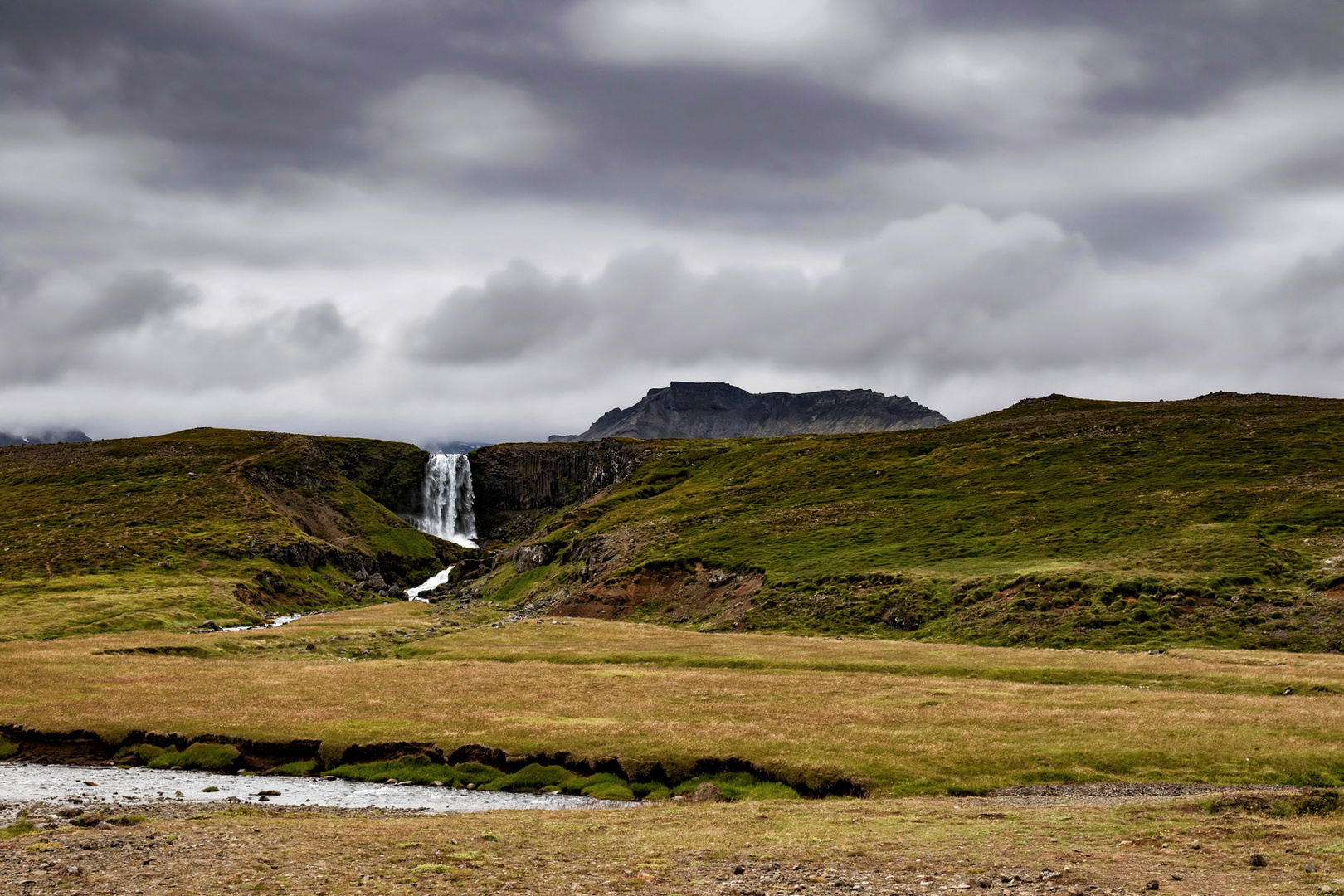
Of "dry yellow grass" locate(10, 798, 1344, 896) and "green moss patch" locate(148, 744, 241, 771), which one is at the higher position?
"dry yellow grass" locate(10, 798, 1344, 896)

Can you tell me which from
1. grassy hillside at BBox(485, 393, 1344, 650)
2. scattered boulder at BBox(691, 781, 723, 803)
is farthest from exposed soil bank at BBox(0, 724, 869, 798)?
grassy hillside at BBox(485, 393, 1344, 650)

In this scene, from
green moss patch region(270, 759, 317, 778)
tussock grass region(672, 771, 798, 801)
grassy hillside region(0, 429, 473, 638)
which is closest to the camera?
tussock grass region(672, 771, 798, 801)

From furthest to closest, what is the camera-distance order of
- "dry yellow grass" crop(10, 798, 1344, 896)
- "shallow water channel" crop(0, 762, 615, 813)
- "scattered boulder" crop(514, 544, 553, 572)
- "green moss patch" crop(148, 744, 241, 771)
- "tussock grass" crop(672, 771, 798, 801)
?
"scattered boulder" crop(514, 544, 553, 572)
"green moss patch" crop(148, 744, 241, 771)
"shallow water channel" crop(0, 762, 615, 813)
"tussock grass" crop(672, 771, 798, 801)
"dry yellow grass" crop(10, 798, 1344, 896)

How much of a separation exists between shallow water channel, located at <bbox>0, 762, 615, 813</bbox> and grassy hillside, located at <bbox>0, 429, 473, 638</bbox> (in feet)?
192

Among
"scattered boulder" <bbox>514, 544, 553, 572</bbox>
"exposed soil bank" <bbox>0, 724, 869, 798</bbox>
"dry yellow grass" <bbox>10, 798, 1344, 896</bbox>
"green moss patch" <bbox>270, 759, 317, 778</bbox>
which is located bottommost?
"green moss patch" <bbox>270, 759, 317, 778</bbox>

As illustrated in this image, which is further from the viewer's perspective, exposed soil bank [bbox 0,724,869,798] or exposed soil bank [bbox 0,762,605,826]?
exposed soil bank [bbox 0,724,869,798]

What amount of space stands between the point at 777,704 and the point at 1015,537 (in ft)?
214

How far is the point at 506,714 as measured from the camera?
150 ft

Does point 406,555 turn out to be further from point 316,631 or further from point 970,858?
point 970,858

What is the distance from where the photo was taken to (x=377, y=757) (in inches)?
1572

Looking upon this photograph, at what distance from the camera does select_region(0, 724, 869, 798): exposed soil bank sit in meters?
34.6

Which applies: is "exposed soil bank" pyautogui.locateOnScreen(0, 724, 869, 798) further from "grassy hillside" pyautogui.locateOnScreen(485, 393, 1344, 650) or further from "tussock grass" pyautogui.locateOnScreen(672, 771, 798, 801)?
"grassy hillside" pyautogui.locateOnScreen(485, 393, 1344, 650)

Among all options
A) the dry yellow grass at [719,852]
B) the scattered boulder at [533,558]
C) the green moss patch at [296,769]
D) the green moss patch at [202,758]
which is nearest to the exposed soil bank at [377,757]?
the green moss patch at [296,769]

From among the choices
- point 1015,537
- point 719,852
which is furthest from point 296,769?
point 1015,537
